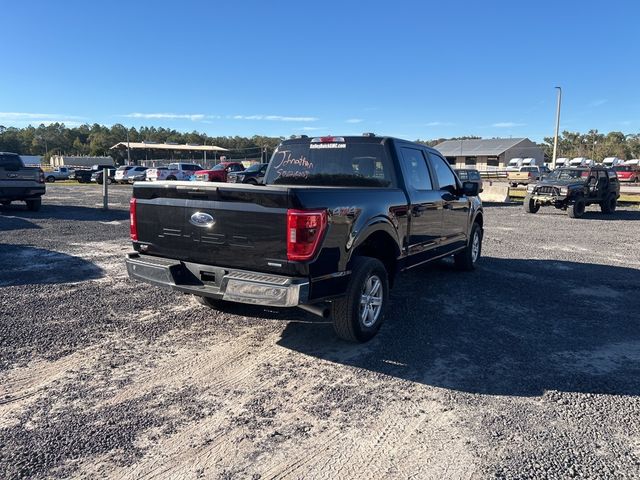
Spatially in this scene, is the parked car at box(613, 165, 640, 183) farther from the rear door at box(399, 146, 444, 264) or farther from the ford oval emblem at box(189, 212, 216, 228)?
the ford oval emblem at box(189, 212, 216, 228)

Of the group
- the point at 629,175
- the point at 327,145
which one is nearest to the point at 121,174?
the point at 327,145

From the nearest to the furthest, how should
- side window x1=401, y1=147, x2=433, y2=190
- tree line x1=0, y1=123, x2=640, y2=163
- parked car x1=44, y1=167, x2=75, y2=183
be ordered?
side window x1=401, y1=147, x2=433, y2=190, parked car x1=44, y1=167, x2=75, y2=183, tree line x1=0, y1=123, x2=640, y2=163

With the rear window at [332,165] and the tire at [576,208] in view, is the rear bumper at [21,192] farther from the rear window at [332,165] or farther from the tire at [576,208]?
the tire at [576,208]

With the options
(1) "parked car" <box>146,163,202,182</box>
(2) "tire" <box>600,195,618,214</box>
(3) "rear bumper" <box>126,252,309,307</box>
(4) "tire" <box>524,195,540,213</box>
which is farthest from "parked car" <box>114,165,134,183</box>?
(3) "rear bumper" <box>126,252,309,307</box>

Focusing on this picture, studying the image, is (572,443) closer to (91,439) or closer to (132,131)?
(91,439)

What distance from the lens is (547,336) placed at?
5016mm

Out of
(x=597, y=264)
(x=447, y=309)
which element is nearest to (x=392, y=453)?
(x=447, y=309)

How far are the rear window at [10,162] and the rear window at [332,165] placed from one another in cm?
1182

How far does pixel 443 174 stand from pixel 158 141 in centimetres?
14367

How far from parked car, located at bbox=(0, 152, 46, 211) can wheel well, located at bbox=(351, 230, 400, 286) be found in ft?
43.8

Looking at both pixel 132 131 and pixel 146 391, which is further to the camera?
pixel 132 131

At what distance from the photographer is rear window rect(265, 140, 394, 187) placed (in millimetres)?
5617

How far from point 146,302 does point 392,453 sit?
3.89 metres

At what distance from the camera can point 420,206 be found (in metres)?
5.82
